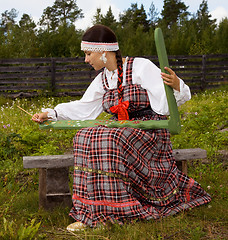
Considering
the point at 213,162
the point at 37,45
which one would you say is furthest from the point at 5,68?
the point at 213,162

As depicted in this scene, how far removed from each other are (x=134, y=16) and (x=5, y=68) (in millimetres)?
10090

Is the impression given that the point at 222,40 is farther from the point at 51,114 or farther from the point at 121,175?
the point at 121,175

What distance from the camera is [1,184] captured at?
4164 mm

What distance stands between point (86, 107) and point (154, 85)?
753 mm

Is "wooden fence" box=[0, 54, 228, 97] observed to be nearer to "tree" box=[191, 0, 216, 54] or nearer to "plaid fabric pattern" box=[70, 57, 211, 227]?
"tree" box=[191, 0, 216, 54]

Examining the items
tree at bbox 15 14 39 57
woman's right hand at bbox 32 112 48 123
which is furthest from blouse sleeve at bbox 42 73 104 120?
tree at bbox 15 14 39 57

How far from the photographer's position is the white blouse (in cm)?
300

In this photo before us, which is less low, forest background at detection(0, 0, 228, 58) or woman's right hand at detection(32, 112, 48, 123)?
forest background at detection(0, 0, 228, 58)

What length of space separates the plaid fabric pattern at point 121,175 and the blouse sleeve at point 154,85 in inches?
3.3

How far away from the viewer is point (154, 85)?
10.0 feet

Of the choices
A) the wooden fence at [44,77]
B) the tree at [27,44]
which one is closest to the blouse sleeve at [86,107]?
the wooden fence at [44,77]

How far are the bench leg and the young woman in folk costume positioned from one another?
0.32 m

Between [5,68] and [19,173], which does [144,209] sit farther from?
[5,68]

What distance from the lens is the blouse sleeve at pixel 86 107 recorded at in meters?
3.37
